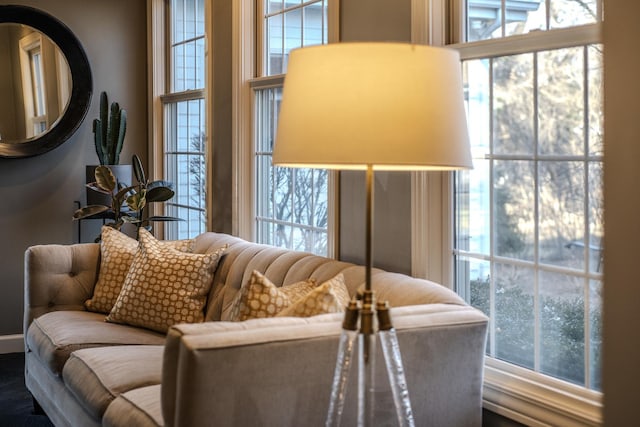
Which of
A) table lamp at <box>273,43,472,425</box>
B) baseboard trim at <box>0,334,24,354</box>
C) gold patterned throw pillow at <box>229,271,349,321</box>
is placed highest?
table lamp at <box>273,43,472,425</box>

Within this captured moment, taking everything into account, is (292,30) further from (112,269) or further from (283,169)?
(112,269)

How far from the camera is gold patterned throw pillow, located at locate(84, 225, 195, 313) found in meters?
4.02

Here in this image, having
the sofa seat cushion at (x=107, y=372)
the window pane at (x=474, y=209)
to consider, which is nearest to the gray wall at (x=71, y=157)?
the sofa seat cushion at (x=107, y=372)

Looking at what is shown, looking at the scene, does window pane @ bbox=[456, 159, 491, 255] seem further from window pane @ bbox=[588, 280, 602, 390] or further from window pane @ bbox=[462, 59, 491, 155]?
window pane @ bbox=[588, 280, 602, 390]

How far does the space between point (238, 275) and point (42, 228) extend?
2.47 m

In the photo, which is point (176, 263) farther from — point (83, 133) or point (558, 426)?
point (83, 133)

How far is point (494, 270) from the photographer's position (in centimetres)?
273

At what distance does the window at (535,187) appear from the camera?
236 cm

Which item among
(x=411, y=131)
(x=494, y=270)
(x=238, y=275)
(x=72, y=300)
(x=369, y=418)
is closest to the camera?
(x=411, y=131)

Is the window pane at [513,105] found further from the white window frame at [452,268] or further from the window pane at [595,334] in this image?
the window pane at [595,334]

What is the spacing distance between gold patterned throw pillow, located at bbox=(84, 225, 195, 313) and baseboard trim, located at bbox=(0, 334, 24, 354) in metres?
1.62

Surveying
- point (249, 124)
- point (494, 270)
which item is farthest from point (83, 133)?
point (494, 270)

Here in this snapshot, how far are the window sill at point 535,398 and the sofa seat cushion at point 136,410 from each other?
1068mm

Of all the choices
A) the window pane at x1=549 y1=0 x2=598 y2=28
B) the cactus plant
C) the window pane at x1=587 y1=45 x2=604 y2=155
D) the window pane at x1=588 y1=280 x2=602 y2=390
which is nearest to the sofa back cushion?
the window pane at x1=588 y1=280 x2=602 y2=390
